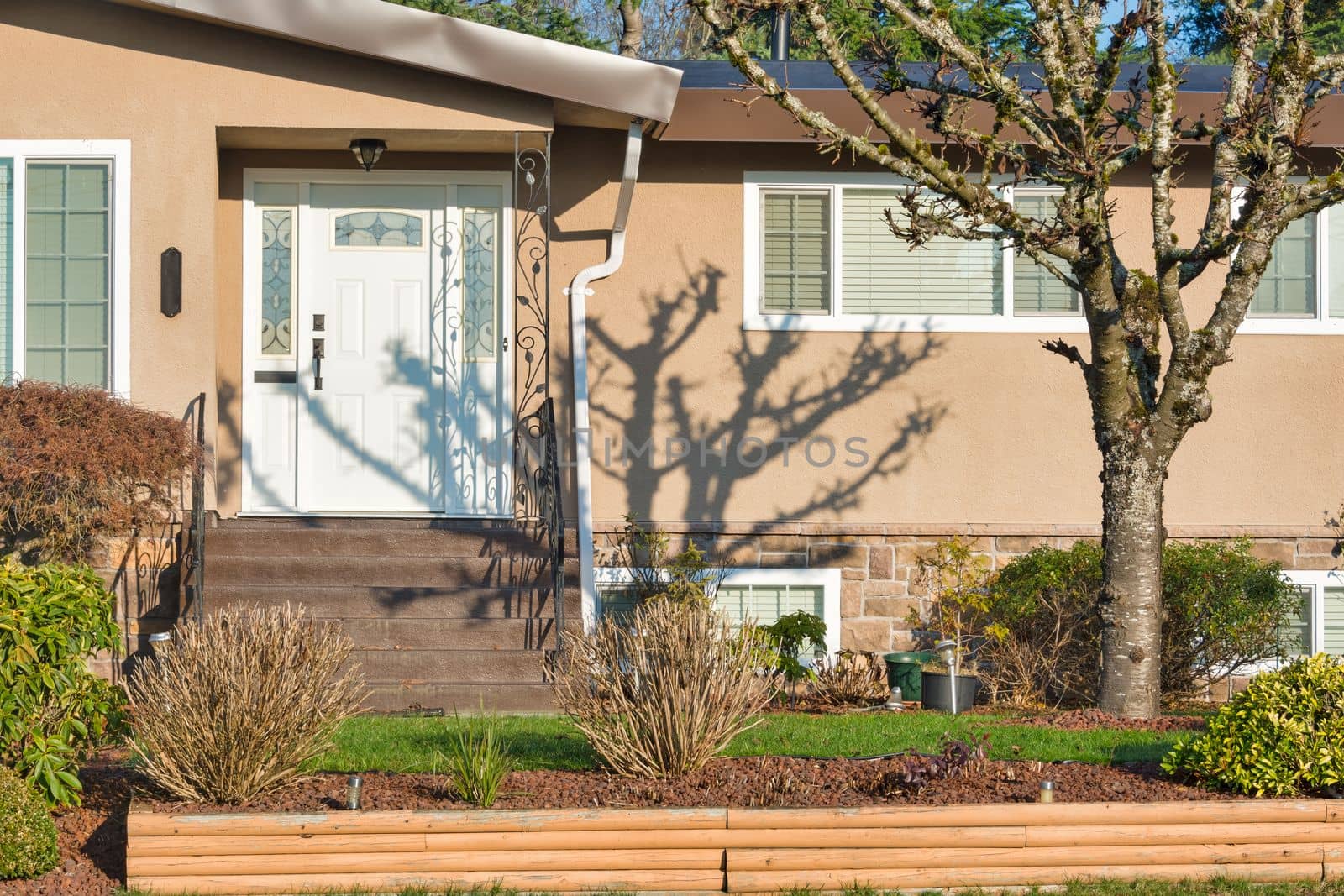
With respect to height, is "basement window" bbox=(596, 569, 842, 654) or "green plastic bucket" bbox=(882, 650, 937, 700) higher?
"basement window" bbox=(596, 569, 842, 654)

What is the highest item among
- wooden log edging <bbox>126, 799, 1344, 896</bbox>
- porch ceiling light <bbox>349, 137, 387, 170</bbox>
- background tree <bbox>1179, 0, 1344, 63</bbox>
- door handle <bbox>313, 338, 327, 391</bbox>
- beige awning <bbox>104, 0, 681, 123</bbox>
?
background tree <bbox>1179, 0, 1344, 63</bbox>

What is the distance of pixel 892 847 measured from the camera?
4.94 m

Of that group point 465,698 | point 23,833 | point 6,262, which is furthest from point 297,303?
point 23,833

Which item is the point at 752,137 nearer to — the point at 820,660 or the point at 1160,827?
the point at 820,660

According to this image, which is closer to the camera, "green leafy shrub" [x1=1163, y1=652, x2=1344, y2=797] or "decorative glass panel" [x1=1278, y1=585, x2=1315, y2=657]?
"green leafy shrub" [x1=1163, y1=652, x2=1344, y2=797]

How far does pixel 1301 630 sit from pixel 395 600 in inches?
242

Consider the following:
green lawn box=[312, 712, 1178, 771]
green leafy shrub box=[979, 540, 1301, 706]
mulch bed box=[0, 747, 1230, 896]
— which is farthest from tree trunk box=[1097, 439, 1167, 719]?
green leafy shrub box=[979, 540, 1301, 706]

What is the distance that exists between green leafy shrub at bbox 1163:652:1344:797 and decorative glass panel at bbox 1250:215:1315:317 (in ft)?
16.4

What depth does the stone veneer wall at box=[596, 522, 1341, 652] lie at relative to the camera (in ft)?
31.7

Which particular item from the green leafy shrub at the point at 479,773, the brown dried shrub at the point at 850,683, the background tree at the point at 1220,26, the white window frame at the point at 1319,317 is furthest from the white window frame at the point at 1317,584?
the green leafy shrub at the point at 479,773

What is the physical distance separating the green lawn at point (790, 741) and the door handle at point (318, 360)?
111 inches

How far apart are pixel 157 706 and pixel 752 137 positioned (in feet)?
18.3

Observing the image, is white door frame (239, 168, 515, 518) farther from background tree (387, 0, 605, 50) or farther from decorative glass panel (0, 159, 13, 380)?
background tree (387, 0, 605, 50)

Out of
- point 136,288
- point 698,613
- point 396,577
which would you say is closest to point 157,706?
point 698,613
